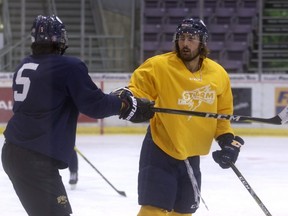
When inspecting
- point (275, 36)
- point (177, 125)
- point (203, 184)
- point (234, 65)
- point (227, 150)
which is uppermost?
point (177, 125)

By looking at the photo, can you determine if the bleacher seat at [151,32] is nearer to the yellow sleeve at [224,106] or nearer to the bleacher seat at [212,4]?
the bleacher seat at [212,4]

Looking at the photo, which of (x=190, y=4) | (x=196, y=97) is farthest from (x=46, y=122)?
(x=190, y=4)

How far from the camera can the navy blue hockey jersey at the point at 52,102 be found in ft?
8.80

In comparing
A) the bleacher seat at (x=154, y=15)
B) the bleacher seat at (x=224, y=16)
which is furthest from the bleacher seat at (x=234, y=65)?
the bleacher seat at (x=154, y=15)

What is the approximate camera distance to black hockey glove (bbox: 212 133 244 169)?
3.40 m

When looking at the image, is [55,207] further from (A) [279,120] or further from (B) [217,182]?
(B) [217,182]

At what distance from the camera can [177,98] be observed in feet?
10.6

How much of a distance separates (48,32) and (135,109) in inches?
16.9

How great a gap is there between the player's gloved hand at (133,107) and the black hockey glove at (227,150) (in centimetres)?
54

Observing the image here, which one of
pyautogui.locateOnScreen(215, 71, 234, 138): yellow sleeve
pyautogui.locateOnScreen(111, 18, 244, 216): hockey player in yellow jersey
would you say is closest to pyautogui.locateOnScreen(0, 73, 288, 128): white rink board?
pyautogui.locateOnScreen(215, 71, 234, 138): yellow sleeve

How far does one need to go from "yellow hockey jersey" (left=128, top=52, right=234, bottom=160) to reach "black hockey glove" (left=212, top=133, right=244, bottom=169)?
10cm

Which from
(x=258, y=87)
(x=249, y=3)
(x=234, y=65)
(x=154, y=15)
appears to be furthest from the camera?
(x=249, y=3)

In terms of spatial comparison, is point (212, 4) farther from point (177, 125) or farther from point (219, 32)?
→ point (177, 125)

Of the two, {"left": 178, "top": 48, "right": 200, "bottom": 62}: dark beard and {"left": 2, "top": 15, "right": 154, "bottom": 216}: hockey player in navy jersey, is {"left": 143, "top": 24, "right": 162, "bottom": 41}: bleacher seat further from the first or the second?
{"left": 2, "top": 15, "right": 154, "bottom": 216}: hockey player in navy jersey
